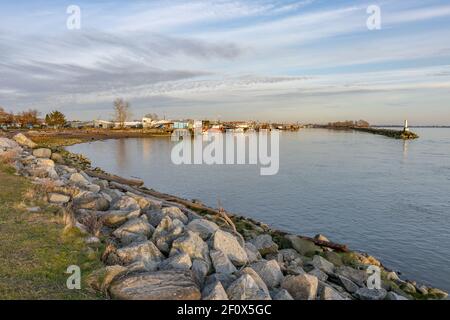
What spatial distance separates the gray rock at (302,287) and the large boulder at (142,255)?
2.44 m

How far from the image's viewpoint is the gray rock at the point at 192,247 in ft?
24.4

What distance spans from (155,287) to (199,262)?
143 cm

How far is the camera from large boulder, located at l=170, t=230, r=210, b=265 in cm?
745

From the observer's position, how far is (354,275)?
9.83 metres

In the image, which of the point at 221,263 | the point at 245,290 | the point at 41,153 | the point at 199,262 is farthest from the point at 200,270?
the point at 41,153

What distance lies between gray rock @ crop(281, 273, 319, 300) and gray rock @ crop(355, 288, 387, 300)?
2.13 meters

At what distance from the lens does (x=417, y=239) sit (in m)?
14.8

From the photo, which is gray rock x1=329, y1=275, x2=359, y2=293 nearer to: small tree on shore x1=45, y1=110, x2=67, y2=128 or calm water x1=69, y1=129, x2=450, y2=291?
calm water x1=69, y1=129, x2=450, y2=291

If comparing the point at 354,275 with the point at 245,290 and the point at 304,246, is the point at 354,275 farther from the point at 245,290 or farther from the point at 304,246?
the point at 245,290

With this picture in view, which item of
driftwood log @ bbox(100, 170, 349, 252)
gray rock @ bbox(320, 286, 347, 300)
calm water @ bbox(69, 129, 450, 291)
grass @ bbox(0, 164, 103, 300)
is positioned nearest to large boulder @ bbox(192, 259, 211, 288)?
grass @ bbox(0, 164, 103, 300)

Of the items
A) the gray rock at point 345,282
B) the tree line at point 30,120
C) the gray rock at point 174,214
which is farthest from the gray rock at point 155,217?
the tree line at point 30,120

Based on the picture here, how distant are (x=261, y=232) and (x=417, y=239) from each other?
6.26 m
